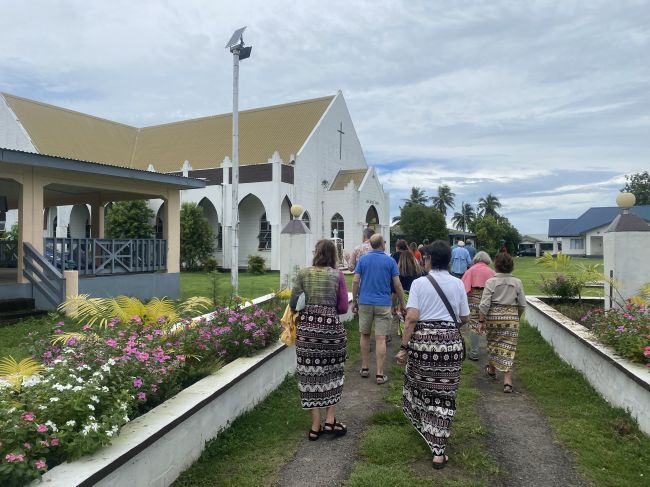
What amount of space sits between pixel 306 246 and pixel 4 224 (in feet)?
94.2

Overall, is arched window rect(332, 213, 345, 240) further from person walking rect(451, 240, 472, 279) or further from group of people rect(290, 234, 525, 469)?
group of people rect(290, 234, 525, 469)

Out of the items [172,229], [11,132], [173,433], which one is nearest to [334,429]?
[173,433]

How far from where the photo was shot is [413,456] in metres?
4.01

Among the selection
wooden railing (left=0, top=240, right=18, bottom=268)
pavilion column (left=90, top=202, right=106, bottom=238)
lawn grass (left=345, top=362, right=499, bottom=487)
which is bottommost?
lawn grass (left=345, top=362, right=499, bottom=487)

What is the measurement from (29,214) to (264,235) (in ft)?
57.2

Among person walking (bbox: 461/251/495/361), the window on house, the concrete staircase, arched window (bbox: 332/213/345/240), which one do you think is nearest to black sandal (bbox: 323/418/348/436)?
person walking (bbox: 461/251/495/361)

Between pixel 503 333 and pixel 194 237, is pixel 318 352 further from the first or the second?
pixel 194 237

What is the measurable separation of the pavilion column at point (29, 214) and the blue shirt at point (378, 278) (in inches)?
314

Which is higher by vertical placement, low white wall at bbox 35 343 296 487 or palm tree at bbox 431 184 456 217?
palm tree at bbox 431 184 456 217

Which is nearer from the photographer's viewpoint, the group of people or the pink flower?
the pink flower

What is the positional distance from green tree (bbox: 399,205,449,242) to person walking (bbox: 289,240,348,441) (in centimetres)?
4076

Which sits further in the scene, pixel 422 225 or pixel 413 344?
pixel 422 225

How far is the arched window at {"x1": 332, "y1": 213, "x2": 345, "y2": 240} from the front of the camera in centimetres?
2850

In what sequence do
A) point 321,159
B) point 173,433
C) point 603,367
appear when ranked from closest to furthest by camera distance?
point 173,433 < point 603,367 < point 321,159
